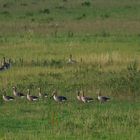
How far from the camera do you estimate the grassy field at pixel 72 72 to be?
14961 millimetres

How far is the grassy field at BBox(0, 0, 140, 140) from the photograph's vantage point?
49.1 feet

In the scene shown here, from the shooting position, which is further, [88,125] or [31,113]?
[31,113]

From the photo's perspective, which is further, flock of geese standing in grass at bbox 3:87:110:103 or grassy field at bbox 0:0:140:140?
flock of geese standing in grass at bbox 3:87:110:103

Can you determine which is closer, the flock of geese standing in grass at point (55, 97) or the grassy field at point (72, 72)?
the grassy field at point (72, 72)

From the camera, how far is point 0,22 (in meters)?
40.5

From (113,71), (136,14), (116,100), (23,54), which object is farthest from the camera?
(136,14)

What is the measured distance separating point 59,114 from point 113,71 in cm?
666

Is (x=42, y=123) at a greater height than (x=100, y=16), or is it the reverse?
(x=42, y=123)

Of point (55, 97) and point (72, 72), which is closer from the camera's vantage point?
point (55, 97)

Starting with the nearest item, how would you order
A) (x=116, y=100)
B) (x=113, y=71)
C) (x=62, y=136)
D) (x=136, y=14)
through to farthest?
(x=62, y=136), (x=116, y=100), (x=113, y=71), (x=136, y=14)

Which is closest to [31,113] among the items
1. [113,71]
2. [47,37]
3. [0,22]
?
[113,71]

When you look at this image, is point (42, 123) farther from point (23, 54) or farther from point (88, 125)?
point (23, 54)

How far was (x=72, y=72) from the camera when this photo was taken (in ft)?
74.9

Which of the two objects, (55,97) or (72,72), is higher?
(55,97)
